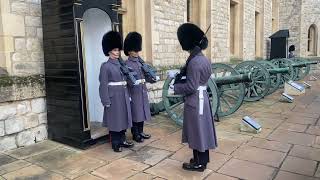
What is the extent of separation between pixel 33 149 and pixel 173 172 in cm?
204

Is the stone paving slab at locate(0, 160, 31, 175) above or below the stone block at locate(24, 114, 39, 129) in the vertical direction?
below

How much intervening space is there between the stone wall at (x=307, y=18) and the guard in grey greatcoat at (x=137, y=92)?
17986mm

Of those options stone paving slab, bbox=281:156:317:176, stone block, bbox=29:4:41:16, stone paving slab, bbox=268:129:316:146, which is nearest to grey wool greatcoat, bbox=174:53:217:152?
stone paving slab, bbox=281:156:317:176

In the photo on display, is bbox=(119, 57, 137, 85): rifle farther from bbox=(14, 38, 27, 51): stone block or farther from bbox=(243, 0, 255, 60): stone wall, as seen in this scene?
bbox=(243, 0, 255, 60): stone wall

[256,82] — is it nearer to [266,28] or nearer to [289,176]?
[289,176]

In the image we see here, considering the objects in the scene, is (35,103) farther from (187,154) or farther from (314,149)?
(314,149)

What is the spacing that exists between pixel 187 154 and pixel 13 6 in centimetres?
307

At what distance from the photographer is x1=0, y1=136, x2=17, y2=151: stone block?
13.0 ft

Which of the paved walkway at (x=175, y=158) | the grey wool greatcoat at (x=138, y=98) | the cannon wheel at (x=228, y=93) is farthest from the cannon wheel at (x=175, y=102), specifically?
the grey wool greatcoat at (x=138, y=98)

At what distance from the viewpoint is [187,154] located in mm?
3824

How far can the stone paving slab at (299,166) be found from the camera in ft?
10.6

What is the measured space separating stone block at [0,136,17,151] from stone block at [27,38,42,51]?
1.26 meters

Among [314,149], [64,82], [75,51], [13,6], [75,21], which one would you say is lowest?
[314,149]

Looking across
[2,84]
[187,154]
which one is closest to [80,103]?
[2,84]
